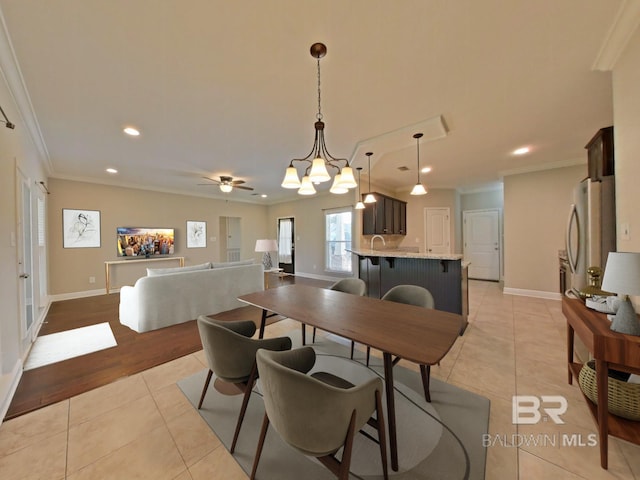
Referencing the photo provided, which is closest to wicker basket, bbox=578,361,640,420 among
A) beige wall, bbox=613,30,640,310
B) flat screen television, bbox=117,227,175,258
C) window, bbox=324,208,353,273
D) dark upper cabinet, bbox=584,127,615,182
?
beige wall, bbox=613,30,640,310

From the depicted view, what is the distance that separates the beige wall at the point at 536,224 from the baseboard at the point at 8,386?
7046 mm

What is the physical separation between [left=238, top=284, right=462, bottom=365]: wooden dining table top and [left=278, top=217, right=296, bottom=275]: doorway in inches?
227

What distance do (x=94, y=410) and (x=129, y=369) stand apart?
0.55 meters

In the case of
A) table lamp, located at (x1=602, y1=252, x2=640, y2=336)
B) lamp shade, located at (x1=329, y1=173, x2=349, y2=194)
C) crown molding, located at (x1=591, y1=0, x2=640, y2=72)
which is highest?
crown molding, located at (x1=591, y1=0, x2=640, y2=72)

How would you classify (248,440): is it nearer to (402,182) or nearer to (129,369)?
(129,369)

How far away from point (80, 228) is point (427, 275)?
710cm

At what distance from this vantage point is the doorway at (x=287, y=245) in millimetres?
8000

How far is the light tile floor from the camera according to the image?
49.5 inches

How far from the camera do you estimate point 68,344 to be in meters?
2.72

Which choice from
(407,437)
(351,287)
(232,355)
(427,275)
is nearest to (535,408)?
(407,437)

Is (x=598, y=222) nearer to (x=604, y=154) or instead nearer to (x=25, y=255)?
(x=604, y=154)

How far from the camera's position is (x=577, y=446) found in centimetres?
139

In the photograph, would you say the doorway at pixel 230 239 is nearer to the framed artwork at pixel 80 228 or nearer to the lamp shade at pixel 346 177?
the framed artwork at pixel 80 228

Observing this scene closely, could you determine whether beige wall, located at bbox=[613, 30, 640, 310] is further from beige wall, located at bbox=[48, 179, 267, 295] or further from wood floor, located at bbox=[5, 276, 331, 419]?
beige wall, located at bbox=[48, 179, 267, 295]
